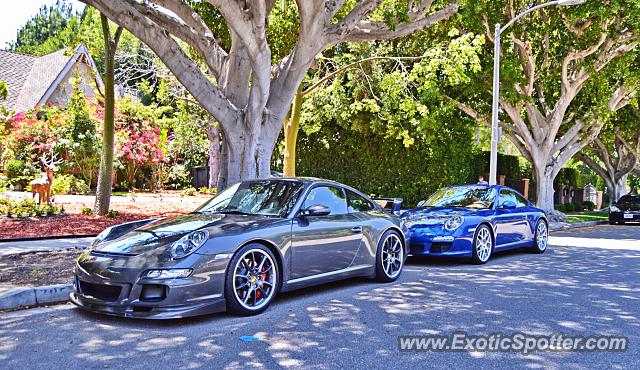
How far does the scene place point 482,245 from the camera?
35.6ft

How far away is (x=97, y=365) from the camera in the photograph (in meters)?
4.66

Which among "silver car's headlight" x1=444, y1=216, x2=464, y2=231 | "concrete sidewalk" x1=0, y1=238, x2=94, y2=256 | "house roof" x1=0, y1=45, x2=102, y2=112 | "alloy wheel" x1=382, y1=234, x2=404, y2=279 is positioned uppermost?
"house roof" x1=0, y1=45, x2=102, y2=112

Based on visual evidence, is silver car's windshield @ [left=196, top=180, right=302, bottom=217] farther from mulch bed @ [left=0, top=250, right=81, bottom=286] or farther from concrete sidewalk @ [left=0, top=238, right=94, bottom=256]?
concrete sidewalk @ [left=0, top=238, right=94, bottom=256]

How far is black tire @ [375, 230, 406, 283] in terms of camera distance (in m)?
8.38

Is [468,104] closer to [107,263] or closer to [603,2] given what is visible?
[603,2]

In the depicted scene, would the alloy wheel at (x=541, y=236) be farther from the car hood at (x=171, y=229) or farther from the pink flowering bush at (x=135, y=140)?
the pink flowering bush at (x=135, y=140)

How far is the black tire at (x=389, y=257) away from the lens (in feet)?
27.5

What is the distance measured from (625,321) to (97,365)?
519 cm

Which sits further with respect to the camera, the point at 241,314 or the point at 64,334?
the point at 241,314

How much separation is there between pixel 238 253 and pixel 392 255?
3.05 meters

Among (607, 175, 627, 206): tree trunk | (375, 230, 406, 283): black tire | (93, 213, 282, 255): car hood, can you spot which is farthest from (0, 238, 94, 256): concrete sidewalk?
(607, 175, 627, 206): tree trunk

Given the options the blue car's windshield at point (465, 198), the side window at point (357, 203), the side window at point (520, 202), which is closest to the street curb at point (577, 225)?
the side window at point (520, 202)

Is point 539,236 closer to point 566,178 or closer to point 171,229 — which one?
point 171,229

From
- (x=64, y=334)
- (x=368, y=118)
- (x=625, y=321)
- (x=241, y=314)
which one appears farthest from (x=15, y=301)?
(x=368, y=118)
